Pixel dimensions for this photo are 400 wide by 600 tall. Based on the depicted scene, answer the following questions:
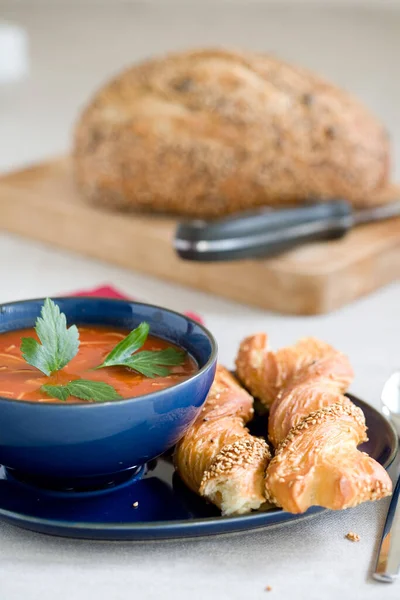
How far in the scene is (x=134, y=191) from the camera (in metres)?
1.95

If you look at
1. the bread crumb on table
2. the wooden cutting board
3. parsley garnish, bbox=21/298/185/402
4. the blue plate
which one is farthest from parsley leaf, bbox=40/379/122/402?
the wooden cutting board

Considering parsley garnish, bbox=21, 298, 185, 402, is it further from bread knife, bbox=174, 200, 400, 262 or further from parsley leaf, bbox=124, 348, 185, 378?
bread knife, bbox=174, 200, 400, 262

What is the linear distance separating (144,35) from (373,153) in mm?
1563

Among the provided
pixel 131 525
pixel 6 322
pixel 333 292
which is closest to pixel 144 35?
pixel 333 292

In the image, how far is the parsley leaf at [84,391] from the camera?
0.89 m

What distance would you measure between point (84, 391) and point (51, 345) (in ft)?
0.25

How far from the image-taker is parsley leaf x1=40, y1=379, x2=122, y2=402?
0.89 metres

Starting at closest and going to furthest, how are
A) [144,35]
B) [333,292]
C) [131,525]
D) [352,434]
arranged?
1. [131,525]
2. [352,434]
3. [333,292]
4. [144,35]

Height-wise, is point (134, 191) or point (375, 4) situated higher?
point (375, 4)

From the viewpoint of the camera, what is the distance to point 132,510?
36.0 inches

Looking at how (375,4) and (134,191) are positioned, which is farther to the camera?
(375,4)

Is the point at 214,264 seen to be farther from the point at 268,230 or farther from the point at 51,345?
the point at 51,345

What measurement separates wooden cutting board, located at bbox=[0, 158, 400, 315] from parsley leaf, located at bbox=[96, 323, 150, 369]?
29.1 inches

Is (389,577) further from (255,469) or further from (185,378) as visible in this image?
(185,378)
